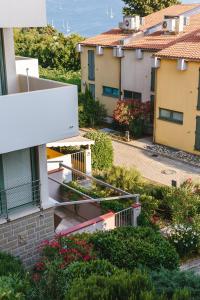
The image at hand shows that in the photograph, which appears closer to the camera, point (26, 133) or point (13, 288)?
point (13, 288)

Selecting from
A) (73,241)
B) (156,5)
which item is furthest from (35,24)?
(156,5)

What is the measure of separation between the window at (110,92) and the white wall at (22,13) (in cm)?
2214

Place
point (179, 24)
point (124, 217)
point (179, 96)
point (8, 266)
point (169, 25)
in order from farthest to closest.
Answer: point (169, 25) < point (179, 24) < point (179, 96) < point (124, 217) < point (8, 266)

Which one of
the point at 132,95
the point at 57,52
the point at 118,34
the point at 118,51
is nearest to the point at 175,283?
the point at 132,95

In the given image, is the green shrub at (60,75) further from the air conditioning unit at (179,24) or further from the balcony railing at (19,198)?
the balcony railing at (19,198)

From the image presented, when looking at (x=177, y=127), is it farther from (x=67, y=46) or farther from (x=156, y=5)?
(x=67, y=46)

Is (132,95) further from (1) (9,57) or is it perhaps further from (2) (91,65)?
(1) (9,57)

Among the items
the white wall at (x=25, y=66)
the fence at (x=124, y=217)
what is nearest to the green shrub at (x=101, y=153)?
the fence at (x=124, y=217)

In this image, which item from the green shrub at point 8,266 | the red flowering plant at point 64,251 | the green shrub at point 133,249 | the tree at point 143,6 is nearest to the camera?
the green shrub at point 8,266

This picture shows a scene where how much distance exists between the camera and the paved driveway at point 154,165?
76.2 ft

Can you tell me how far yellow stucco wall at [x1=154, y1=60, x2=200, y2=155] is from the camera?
25375 millimetres

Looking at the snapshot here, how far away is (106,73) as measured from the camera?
1330 inches

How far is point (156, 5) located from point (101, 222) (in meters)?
39.6

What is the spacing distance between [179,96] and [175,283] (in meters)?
18.3
